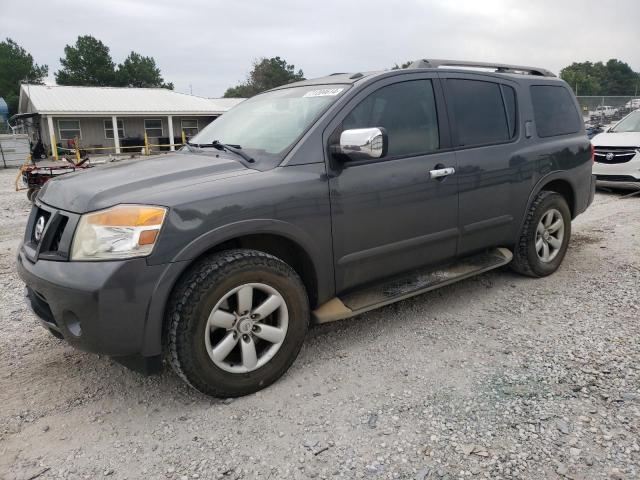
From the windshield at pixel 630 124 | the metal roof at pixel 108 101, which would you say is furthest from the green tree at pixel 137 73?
the windshield at pixel 630 124

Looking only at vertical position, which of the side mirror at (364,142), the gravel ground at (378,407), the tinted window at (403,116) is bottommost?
the gravel ground at (378,407)

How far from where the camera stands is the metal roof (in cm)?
2780

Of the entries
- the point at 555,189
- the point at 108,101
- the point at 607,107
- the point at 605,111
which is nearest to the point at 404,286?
the point at 555,189

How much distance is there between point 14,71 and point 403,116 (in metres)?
76.3

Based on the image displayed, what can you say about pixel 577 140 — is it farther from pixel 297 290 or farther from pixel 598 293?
pixel 297 290

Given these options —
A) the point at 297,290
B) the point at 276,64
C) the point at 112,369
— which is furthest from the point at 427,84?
the point at 276,64

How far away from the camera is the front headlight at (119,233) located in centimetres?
247

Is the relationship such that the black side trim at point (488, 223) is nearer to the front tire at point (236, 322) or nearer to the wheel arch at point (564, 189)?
the wheel arch at point (564, 189)

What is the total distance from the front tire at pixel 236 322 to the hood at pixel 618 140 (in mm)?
8661

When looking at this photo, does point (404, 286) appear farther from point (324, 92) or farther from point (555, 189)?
point (555, 189)

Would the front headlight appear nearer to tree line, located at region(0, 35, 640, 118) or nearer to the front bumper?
the front bumper

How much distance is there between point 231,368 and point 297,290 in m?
0.57

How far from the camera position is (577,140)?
4.87m

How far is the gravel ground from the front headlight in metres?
0.94
